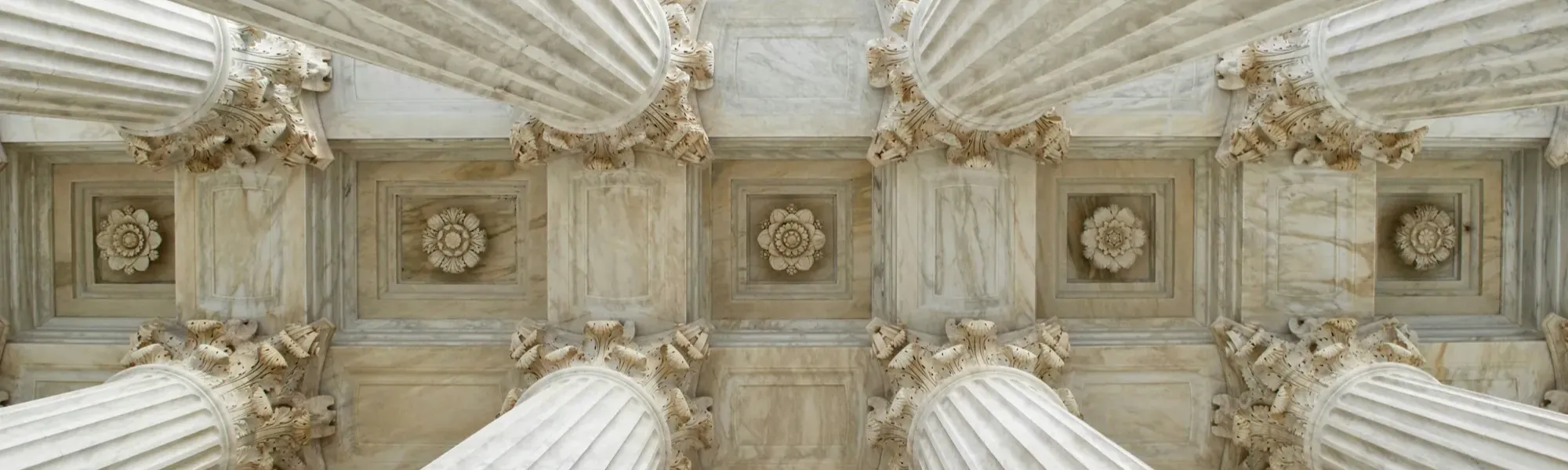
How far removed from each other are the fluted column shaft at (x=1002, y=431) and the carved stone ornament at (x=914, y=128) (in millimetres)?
1770

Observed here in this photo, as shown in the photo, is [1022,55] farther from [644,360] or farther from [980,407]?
[644,360]

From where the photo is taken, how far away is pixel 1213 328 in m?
6.79

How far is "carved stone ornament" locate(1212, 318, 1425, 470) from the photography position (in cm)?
598

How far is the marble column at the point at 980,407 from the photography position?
13.6 feet

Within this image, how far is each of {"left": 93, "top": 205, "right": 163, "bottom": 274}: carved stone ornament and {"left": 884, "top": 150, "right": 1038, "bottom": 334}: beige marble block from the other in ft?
22.5

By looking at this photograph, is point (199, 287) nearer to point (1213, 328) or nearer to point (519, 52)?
point (519, 52)

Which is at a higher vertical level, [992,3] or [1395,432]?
[992,3]

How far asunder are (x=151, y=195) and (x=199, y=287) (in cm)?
122

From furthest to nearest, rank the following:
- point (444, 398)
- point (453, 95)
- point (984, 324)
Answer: point (444, 398)
point (453, 95)
point (984, 324)

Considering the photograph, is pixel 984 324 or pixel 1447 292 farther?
pixel 1447 292

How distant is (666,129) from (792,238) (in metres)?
1.68

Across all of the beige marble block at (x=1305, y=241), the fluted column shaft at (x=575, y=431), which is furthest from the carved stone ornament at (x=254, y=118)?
the beige marble block at (x=1305, y=241)

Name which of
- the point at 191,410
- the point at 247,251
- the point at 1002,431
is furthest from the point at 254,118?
the point at 1002,431

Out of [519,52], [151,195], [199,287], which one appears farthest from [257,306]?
[519,52]
